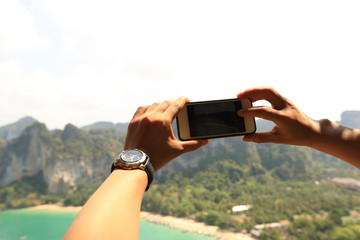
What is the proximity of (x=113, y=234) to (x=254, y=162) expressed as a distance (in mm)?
28782

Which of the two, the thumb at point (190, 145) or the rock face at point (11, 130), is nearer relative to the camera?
the thumb at point (190, 145)

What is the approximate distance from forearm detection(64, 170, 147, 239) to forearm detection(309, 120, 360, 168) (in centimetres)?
60

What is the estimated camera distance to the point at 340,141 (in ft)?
2.11

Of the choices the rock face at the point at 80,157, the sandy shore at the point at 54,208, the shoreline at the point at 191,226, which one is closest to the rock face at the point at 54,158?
the rock face at the point at 80,157

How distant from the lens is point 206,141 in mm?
723

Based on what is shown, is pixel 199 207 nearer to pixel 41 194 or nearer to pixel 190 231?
pixel 190 231

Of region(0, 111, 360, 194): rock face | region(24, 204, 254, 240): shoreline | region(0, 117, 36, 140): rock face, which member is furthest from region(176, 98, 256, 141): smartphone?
region(0, 117, 36, 140): rock face

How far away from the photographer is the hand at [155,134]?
0.53 metres

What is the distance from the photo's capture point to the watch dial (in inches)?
18.2

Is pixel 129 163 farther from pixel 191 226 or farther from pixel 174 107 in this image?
pixel 191 226

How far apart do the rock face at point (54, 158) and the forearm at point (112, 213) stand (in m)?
26.4

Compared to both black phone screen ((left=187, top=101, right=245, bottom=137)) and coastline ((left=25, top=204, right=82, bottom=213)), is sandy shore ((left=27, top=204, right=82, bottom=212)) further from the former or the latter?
black phone screen ((left=187, top=101, right=245, bottom=137))

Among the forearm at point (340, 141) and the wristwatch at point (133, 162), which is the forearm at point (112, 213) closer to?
the wristwatch at point (133, 162)

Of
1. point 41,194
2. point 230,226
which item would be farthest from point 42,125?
point 230,226
